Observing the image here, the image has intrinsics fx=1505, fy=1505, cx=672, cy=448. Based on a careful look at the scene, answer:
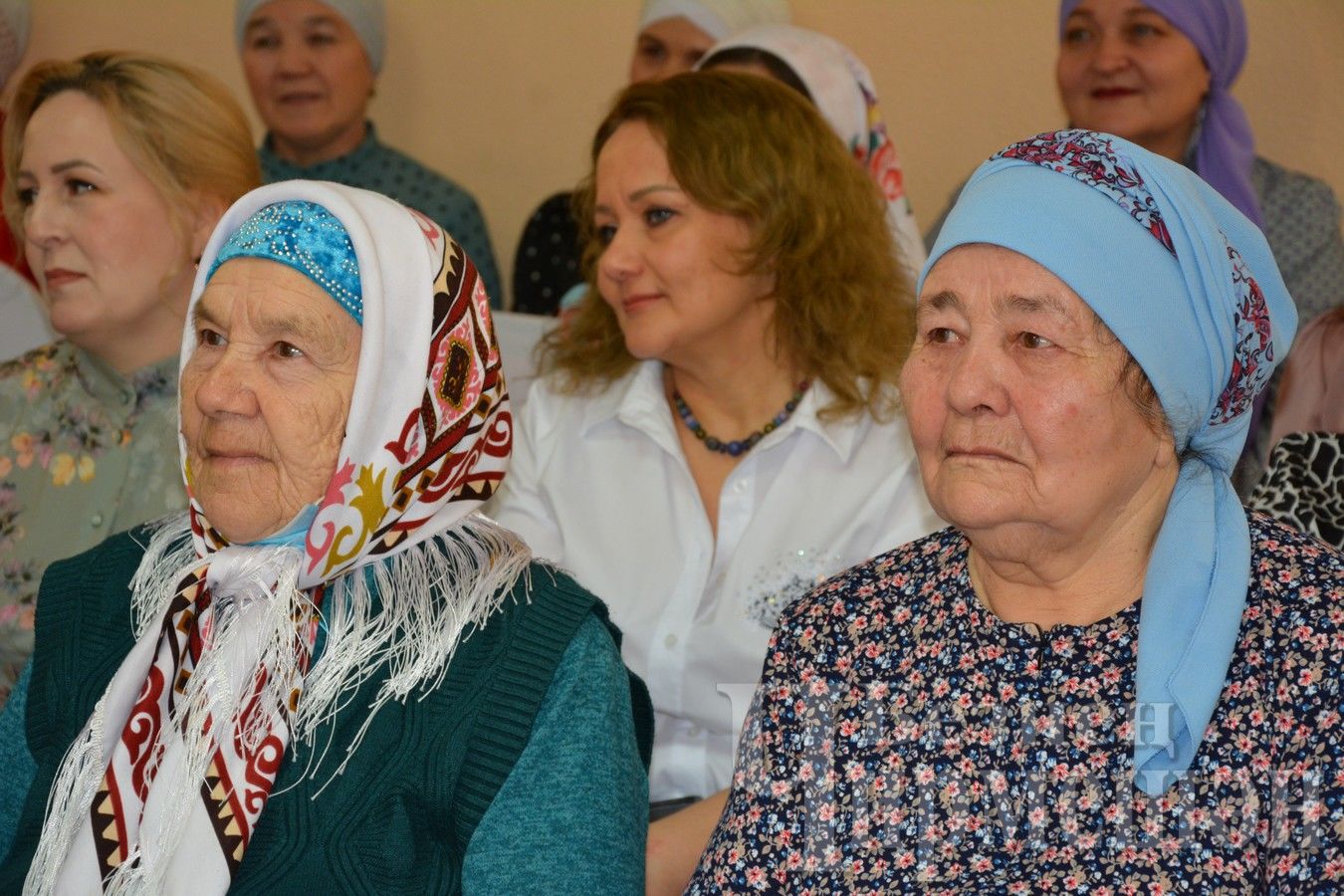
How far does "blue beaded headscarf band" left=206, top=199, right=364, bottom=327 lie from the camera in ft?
6.17

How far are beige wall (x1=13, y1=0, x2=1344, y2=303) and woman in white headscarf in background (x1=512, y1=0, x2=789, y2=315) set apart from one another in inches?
10.9

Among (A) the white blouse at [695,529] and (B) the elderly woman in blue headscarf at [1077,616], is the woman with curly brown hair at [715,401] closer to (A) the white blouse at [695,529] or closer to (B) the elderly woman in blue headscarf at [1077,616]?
(A) the white blouse at [695,529]

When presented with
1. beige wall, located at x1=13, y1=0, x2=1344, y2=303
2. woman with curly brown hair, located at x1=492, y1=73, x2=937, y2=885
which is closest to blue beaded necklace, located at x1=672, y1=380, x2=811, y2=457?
woman with curly brown hair, located at x1=492, y1=73, x2=937, y2=885

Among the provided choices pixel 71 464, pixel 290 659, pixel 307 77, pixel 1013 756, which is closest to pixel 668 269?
pixel 71 464

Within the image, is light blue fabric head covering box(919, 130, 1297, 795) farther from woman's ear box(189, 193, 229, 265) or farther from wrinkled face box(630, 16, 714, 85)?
wrinkled face box(630, 16, 714, 85)

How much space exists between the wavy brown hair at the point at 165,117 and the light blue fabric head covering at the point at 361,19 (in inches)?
77.2

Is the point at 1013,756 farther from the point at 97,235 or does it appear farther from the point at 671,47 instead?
the point at 671,47

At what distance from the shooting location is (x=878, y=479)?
262 cm

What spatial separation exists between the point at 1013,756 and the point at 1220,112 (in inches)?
102

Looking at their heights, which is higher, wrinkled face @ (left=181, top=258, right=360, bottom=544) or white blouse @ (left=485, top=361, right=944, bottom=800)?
wrinkled face @ (left=181, top=258, right=360, bottom=544)

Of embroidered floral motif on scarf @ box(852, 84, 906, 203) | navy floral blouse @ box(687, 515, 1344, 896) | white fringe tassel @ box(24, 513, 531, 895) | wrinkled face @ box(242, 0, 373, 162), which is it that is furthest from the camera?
wrinkled face @ box(242, 0, 373, 162)

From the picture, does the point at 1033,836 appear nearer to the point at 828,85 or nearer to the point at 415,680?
the point at 415,680

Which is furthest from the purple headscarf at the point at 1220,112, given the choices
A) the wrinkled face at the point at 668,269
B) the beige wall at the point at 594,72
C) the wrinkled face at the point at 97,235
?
the wrinkled face at the point at 97,235

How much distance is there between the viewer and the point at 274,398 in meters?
1.87
